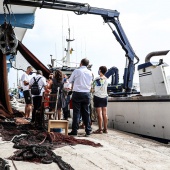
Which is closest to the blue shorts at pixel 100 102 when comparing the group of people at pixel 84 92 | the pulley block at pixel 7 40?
the group of people at pixel 84 92

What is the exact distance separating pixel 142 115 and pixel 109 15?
5920 millimetres

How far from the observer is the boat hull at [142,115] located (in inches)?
276

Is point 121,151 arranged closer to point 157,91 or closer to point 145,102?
point 145,102

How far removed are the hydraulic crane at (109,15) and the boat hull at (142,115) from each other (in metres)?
3.41

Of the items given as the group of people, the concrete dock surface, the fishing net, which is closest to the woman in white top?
the group of people

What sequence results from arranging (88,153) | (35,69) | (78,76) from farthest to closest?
(35,69) < (78,76) < (88,153)

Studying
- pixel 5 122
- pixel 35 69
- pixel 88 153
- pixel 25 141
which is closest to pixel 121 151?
pixel 88 153

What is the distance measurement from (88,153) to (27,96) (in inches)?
214

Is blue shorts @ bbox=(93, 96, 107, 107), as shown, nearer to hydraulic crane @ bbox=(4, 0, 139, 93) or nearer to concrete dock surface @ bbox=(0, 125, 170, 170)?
concrete dock surface @ bbox=(0, 125, 170, 170)

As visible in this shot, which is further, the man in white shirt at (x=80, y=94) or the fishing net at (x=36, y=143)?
the man in white shirt at (x=80, y=94)

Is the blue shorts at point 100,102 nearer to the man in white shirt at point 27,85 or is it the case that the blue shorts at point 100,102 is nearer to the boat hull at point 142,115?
the boat hull at point 142,115

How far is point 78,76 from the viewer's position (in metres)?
6.64

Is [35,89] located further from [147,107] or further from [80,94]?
[147,107]

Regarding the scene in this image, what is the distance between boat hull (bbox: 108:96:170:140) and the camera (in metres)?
7.00
